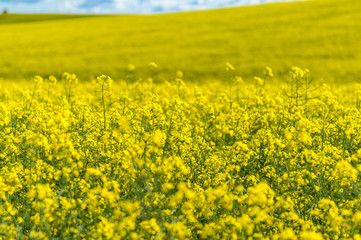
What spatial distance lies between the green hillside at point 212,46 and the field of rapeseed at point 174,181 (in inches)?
383

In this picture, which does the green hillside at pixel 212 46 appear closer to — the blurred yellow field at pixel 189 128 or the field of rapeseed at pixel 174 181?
the blurred yellow field at pixel 189 128

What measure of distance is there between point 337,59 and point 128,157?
46.9 ft

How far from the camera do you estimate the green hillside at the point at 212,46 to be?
1510 centimetres

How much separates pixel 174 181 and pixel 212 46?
15.3 metres

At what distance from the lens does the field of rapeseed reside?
2709mm

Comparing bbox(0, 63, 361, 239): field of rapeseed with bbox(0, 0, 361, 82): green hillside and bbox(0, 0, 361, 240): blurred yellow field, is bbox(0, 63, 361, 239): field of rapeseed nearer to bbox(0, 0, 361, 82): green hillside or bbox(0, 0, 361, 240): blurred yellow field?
bbox(0, 0, 361, 240): blurred yellow field

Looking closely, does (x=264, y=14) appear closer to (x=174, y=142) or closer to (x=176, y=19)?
(x=176, y=19)

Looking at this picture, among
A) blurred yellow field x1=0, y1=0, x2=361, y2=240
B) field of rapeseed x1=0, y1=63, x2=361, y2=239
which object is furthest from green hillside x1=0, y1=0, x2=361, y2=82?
field of rapeseed x1=0, y1=63, x2=361, y2=239

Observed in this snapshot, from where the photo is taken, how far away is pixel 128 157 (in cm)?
335

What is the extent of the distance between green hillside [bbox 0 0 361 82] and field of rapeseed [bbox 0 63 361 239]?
32.0 ft

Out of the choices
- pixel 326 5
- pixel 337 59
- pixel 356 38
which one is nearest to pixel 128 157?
pixel 337 59

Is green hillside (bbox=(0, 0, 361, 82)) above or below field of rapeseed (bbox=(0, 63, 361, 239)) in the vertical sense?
above

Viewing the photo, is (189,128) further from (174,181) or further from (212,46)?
(212,46)

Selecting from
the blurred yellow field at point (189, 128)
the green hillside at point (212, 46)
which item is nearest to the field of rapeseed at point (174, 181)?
the blurred yellow field at point (189, 128)
